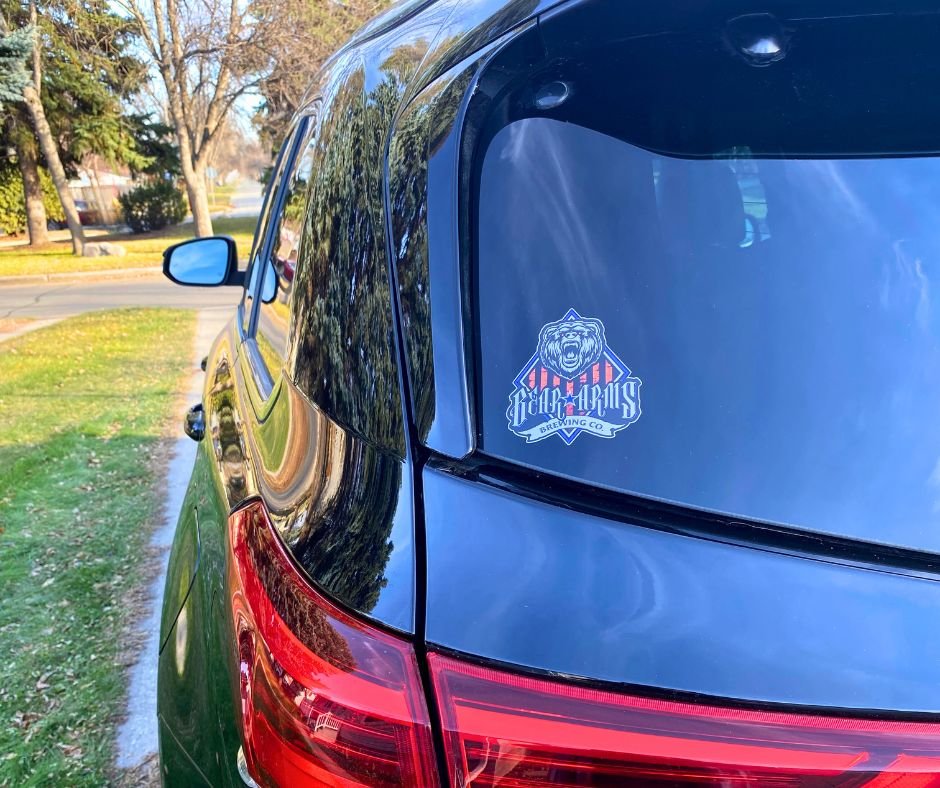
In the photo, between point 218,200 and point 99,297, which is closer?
point 99,297

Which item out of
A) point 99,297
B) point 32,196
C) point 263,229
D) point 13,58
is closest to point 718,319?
point 263,229

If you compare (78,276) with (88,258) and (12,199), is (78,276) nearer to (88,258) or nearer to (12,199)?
(88,258)

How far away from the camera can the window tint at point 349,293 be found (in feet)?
3.59

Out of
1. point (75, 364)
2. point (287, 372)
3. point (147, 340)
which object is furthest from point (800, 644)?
point (147, 340)

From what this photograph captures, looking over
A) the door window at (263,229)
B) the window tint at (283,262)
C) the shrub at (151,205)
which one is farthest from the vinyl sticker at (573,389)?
the shrub at (151,205)

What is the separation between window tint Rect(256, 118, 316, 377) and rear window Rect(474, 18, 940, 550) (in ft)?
2.01

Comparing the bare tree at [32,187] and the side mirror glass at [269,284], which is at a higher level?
the bare tree at [32,187]

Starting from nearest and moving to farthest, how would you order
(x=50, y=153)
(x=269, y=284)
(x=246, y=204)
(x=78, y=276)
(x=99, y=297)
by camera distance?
1. (x=269, y=284)
2. (x=99, y=297)
3. (x=78, y=276)
4. (x=50, y=153)
5. (x=246, y=204)

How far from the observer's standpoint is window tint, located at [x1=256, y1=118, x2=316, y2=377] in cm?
163

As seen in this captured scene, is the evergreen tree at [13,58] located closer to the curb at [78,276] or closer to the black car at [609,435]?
the curb at [78,276]

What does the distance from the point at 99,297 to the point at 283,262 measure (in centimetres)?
1483

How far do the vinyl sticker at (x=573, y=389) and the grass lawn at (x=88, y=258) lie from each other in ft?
63.8

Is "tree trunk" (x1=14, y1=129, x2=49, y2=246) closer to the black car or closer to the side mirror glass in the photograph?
the side mirror glass

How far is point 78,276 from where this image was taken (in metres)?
17.8
